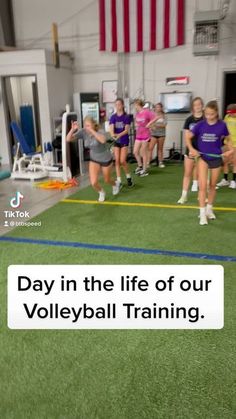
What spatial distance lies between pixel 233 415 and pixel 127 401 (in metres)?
0.55

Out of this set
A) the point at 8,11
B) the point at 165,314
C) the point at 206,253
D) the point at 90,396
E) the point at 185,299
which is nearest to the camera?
the point at 90,396

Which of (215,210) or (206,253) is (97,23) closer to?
(215,210)

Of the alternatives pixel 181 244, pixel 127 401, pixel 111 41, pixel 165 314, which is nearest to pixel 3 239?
pixel 181 244

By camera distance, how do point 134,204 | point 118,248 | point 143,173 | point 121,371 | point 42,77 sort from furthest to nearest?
point 42,77 → point 143,173 → point 134,204 → point 118,248 → point 121,371

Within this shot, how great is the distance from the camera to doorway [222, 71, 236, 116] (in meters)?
8.93

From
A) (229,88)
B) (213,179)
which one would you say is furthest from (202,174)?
(229,88)

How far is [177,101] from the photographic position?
30.4 feet

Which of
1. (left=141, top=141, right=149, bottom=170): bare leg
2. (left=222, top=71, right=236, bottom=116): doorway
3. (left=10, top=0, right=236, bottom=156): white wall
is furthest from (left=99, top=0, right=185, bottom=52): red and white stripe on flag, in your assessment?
(left=141, top=141, right=149, bottom=170): bare leg

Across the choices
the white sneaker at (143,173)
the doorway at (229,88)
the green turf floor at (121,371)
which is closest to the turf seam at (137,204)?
the green turf floor at (121,371)

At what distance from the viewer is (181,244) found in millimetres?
4039

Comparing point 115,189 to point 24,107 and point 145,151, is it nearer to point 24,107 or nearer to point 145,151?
point 145,151

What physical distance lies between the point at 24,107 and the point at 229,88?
5918mm

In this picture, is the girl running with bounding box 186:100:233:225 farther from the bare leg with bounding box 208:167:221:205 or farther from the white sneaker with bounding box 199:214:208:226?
the white sneaker with bounding box 199:214:208:226

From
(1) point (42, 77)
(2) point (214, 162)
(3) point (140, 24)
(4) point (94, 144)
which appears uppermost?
(3) point (140, 24)
